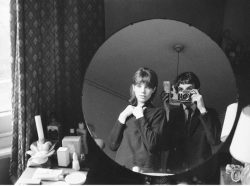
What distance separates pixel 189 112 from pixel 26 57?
91 centimetres

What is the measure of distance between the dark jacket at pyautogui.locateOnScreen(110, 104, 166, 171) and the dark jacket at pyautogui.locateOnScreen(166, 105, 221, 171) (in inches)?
2.3

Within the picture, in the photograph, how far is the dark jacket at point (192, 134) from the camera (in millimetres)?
1652

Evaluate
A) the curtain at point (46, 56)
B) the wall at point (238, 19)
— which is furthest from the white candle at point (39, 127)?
the wall at point (238, 19)

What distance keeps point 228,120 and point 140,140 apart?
462mm

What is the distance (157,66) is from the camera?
164 cm

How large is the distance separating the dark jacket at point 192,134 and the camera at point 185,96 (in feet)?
0.14

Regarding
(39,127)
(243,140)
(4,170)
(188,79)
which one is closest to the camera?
(243,140)

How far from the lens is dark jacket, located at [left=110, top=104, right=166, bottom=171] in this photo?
1.67m

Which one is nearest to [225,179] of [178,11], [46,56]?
[178,11]

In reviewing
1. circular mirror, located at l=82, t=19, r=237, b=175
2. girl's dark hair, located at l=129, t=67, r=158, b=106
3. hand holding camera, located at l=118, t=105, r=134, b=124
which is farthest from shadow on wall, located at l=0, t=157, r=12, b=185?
girl's dark hair, located at l=129, t=67, r=158, b=106

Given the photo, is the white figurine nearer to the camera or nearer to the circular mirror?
the circular mirror

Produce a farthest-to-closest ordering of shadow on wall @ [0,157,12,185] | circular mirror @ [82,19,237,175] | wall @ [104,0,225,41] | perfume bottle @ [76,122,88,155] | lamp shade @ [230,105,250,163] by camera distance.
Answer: shadow on wall @ [0,157,12,185] < perfume bottle @ [76,122,88,155] < wall @ [104,0,225,41] < circular mirror @ [82,19,237,175] < lamp shade @ [230,105,250,163]

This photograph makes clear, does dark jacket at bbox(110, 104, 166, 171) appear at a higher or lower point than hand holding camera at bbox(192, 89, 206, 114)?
lower

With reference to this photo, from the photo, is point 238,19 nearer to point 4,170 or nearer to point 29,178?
point 29,178
